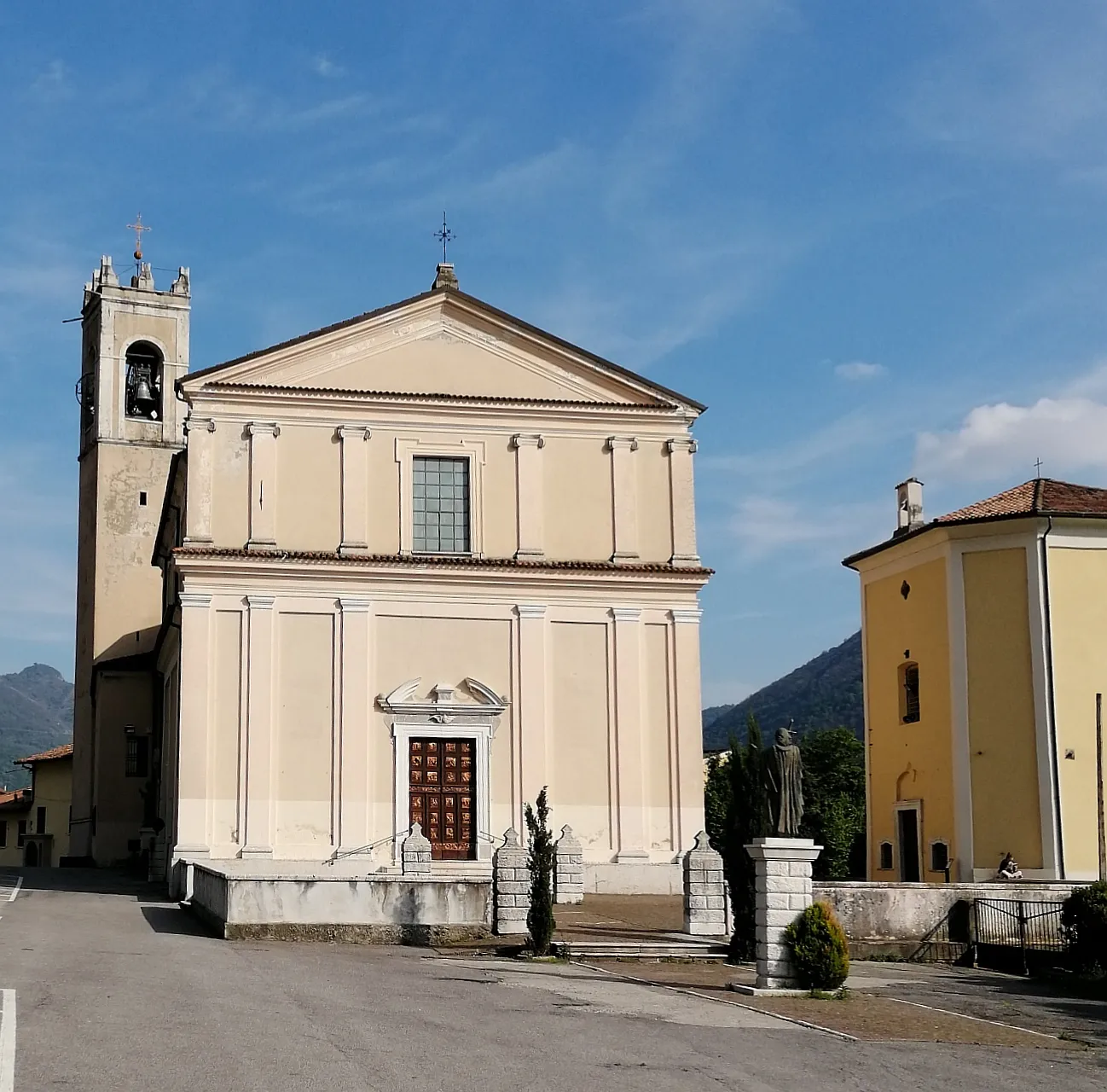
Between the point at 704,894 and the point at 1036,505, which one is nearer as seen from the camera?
the point at 704,894

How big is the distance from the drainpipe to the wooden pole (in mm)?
731

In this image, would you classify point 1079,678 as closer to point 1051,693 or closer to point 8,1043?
point 1051,693

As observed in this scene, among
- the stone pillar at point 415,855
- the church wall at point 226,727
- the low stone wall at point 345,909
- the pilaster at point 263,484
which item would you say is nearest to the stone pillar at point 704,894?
the low stone wall at point 345,909

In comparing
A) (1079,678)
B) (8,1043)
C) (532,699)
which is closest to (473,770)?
(532,699)

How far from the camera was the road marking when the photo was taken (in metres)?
9.30

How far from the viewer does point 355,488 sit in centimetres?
3070

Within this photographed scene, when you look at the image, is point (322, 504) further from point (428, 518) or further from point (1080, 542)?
point (1080, 542)

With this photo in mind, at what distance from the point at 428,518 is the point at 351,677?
3.76 meters

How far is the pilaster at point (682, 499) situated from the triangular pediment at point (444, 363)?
924 millimetres

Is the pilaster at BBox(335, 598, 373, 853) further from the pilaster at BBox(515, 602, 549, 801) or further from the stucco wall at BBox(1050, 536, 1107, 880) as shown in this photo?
the stucco wall at BBox(1050, 536, 1107, 880)

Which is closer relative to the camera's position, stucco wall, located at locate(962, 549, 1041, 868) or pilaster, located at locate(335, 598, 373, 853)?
stucco wall, located at locate(962, 549, 1041, 868)

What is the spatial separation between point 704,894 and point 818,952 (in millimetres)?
5739

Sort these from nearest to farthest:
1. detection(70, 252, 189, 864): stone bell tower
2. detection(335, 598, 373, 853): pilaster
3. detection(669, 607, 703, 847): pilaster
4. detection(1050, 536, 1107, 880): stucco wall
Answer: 1. detection(1050, 536, 1107, 880): stucco wall
2. detection(335, 598, 373, 853): pilaster
3. detection(669, 607, 703, 847): pilaster
4. detection(70, 252, 189, 864): stone bell tower

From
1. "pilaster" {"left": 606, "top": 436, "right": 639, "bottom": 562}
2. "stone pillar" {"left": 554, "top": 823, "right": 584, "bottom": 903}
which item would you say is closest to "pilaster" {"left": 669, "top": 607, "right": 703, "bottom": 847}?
"pilaster" {"left": 606, "top": 436, "right": 639, "bottom": 562}
